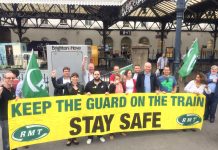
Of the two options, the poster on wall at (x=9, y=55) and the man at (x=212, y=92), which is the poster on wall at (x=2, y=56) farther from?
the man at (x=212, y=92)

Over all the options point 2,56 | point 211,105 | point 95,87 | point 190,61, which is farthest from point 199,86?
point 2,56

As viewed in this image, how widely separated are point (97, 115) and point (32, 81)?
1646mm

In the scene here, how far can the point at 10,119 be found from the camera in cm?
502

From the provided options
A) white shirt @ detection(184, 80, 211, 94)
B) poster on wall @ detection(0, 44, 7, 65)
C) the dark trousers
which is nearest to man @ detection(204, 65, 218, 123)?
the dark trousers

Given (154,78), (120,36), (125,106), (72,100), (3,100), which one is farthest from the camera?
(120,36)

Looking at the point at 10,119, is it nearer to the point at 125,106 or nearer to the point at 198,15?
the point at 125,106

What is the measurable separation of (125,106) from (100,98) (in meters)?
0.67

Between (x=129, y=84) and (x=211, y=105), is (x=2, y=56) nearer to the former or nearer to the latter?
(x=129, y=84)

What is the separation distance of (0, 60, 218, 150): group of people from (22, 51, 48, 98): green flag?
0.28m

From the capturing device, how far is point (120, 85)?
245 inches

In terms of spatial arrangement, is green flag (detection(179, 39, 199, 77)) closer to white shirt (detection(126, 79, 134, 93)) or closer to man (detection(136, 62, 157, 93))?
man (detection(136, 62, 157, 93))

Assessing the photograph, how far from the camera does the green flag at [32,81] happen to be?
5375mm

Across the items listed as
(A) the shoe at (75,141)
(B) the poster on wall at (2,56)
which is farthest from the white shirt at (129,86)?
(B) the poster on wall at (2,56)

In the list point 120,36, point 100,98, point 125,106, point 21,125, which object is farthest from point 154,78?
point 120,36
